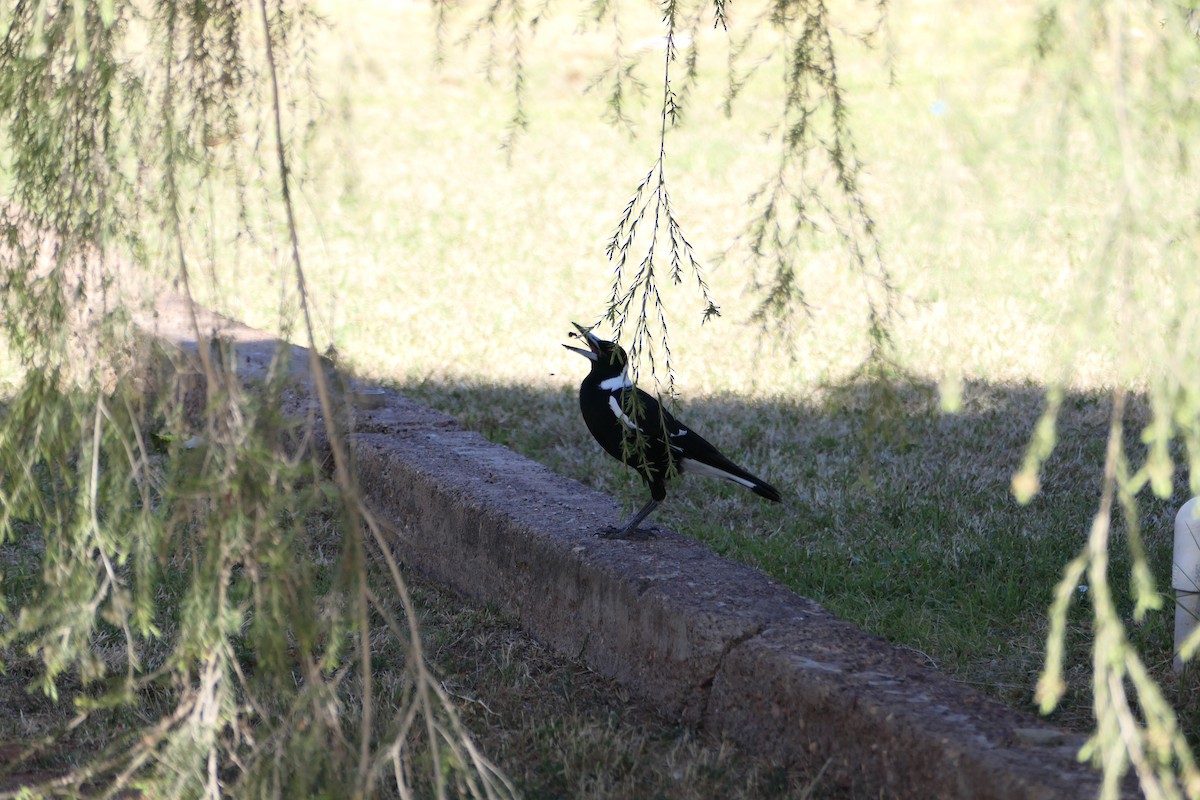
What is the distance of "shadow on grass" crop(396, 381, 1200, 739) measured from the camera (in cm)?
365

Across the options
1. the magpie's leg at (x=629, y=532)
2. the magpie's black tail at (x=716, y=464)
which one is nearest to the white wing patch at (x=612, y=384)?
the magpie's black tail at (x=716, y=464)

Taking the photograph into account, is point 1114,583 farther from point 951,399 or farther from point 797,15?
point 951,399

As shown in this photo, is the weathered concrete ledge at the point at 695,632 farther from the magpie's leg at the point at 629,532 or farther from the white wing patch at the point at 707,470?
the white wing patch at the point at 707,470

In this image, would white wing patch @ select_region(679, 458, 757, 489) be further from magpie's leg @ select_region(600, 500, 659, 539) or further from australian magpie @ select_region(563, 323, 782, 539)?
magpie's leg @ select_region(600, 500, 659, 539)

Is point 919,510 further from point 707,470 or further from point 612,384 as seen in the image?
point 612,384

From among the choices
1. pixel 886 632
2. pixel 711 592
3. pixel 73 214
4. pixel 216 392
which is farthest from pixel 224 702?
pixel 886 632

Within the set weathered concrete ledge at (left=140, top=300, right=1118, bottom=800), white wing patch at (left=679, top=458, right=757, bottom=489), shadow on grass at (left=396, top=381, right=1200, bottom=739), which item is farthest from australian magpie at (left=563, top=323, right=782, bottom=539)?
shadow on grass at (left=396, top=381, right=1200, bottom=739)

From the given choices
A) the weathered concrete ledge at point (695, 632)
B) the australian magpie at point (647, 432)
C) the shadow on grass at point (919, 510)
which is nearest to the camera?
the weathered concrete ledge at point (695, 632)

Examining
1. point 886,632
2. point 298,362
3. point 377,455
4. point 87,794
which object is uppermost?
point 298,362

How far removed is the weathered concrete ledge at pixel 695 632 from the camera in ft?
8.26

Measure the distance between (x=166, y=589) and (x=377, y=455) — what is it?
2.98 feet

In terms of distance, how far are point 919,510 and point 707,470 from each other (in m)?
0.96

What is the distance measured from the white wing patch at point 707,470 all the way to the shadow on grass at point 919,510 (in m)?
0.28

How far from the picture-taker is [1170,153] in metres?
1.60
